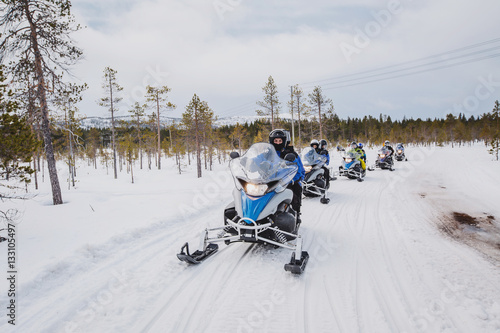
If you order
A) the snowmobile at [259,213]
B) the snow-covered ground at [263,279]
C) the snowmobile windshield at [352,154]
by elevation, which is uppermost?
the snowmobile windshield at [352,154]

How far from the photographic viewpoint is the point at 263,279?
11.6 ft

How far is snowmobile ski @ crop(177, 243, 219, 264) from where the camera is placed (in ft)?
12.9

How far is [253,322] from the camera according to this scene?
2645mm

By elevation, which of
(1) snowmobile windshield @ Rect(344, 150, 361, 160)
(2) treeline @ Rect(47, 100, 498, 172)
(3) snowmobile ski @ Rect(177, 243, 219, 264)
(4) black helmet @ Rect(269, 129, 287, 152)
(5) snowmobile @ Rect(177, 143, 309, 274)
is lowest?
(3) snowmobile ski @ Rect(177, 243, 219, 264)

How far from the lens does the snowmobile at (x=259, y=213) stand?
398 cm

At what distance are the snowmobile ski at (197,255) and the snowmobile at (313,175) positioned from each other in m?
5.12

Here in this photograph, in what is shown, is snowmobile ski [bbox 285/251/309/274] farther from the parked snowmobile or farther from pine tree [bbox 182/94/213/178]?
pine tree [bbox 182/94/213/178]

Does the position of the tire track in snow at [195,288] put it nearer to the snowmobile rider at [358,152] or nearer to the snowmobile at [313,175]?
the snowmobile at [313,175]

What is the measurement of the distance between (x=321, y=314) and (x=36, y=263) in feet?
14.5

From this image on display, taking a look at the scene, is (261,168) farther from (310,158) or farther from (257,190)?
(310,158)

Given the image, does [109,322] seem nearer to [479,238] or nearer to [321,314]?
[321,314]

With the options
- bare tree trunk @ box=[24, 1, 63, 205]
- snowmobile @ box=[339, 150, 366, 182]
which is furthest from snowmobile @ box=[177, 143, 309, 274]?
bare tree trunk @ box=[24, 1, 63, 205]

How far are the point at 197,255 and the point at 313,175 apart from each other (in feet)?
19.7

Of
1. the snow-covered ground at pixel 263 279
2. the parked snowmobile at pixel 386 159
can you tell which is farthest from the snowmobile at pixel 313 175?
the parked snowmobile at pixel 386 159
